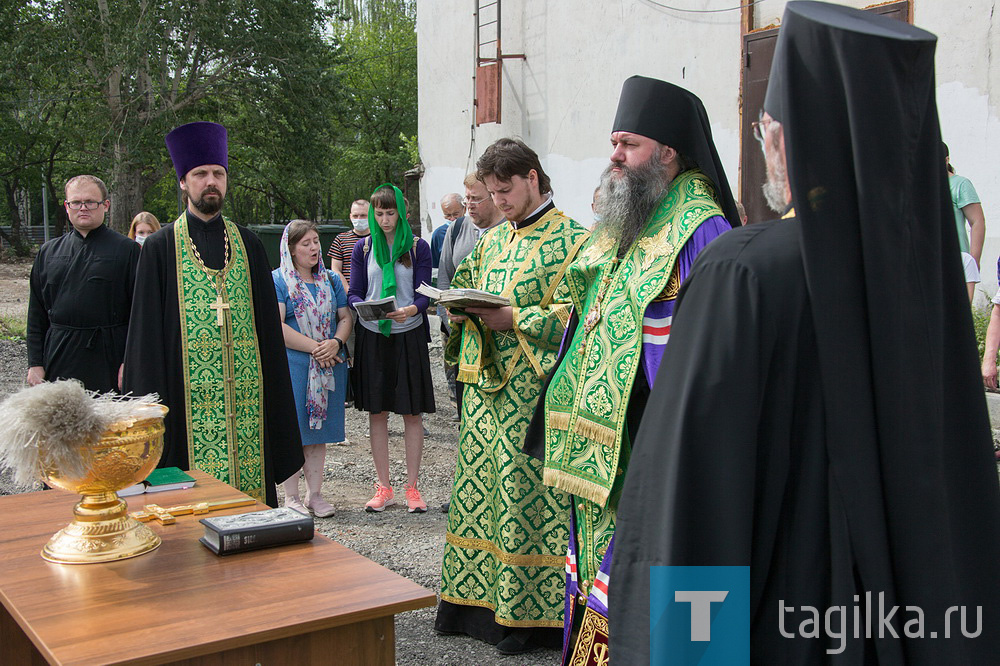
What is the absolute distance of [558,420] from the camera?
318cm

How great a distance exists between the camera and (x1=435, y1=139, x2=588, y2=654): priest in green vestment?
3.82 m

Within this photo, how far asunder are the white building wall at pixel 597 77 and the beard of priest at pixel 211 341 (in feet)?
18.1

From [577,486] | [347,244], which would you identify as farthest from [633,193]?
[347,244]

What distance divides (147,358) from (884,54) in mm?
3492

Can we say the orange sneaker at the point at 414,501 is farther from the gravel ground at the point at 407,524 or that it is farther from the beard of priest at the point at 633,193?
the beard of priest at the point at 633,193

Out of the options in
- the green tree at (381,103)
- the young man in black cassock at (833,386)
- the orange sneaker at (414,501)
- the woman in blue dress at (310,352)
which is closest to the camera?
the young man in black cassock at (833,386)

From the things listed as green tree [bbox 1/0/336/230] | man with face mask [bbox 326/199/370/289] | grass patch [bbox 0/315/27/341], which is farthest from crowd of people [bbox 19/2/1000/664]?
green tree [bbox 1/0/336/230]

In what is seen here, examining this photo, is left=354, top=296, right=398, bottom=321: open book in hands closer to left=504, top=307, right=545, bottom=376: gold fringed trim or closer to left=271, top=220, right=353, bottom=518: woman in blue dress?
left=271, top=220, right=353, bottom=518: woman in blue dress

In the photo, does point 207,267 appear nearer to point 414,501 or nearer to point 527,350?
point 527,350

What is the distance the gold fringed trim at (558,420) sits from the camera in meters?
3.15

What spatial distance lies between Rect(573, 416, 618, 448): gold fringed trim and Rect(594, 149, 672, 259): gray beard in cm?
58

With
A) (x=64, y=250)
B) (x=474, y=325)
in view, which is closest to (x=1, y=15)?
(x=64, y=250)

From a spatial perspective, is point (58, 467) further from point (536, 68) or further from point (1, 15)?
point (1, 15)

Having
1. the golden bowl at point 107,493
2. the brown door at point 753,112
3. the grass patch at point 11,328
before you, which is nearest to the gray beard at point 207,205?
the golden bowl at point 107,493
